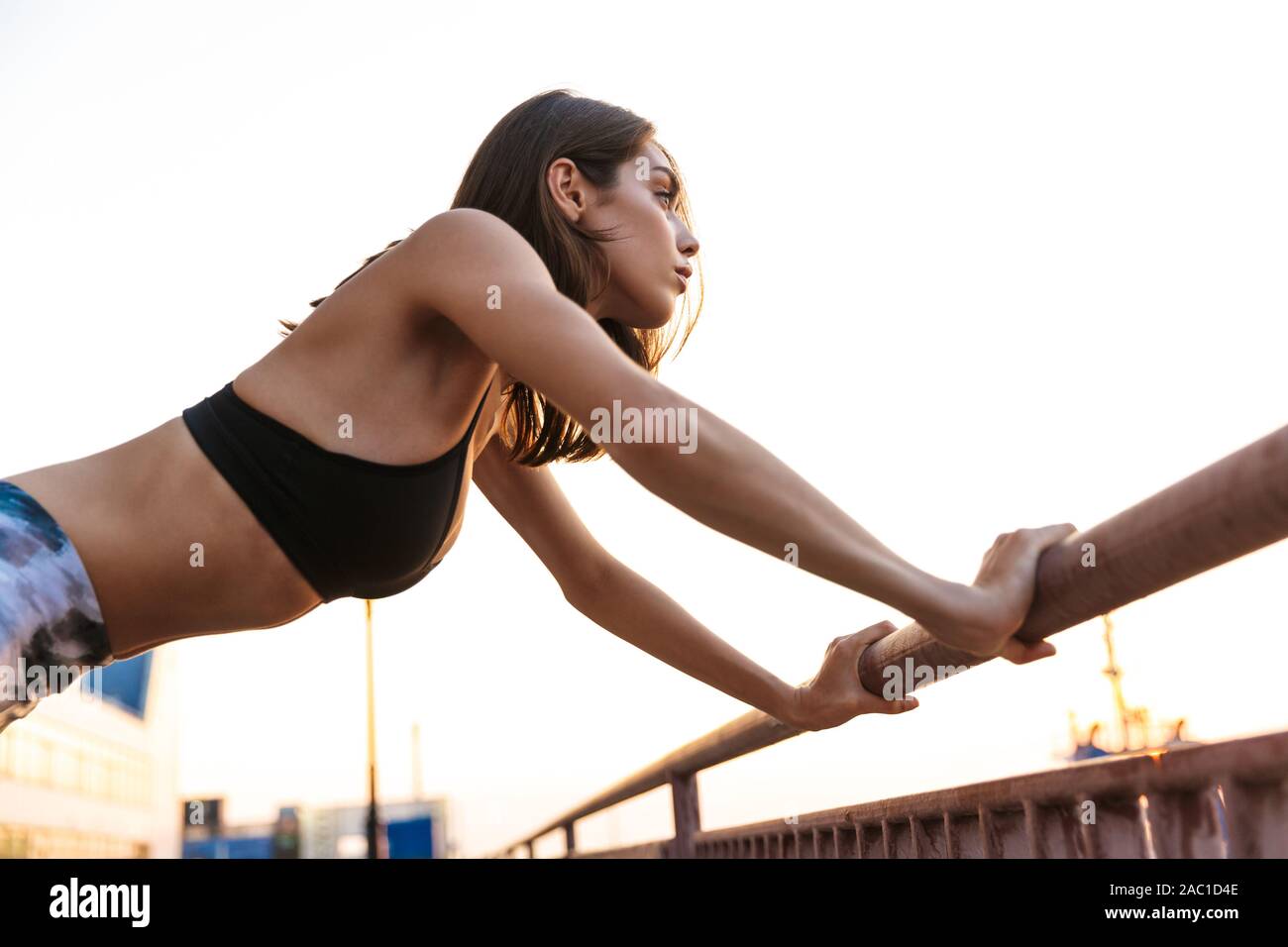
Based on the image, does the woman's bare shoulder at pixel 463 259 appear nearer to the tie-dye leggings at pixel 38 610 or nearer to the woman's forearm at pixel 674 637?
the tie-dye leggings at pixel 38 610

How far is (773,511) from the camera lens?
4.27ft

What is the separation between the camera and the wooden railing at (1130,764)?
92cm

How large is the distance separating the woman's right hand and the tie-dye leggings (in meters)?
1.21

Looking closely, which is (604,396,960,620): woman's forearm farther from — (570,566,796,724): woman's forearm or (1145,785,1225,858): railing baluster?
(570,566,796,724): woman's forearm

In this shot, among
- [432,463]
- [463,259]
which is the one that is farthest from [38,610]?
[463,259]

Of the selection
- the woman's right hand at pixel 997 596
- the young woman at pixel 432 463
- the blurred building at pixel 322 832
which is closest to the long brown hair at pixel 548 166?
the young woman at pixel 432 463

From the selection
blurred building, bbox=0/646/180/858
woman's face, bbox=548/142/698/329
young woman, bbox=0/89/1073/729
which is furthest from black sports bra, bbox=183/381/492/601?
blurred building, bbox=0/646/180/858

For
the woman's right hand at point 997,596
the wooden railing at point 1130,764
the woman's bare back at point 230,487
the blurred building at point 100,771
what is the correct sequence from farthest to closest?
the blurred building at point 100,771, the woman's bare back at point 230,487, the woman's right hand at point 997,596, the wooden railing at point 1130,764

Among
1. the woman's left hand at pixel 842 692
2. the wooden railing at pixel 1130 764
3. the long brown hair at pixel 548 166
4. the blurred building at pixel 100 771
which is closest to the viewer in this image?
the wooden railing at pixel 1130 764

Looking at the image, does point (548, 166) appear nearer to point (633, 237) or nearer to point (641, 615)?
point (633, 237)

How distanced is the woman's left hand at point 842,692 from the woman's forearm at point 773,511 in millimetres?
556

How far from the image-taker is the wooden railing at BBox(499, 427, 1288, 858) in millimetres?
915
